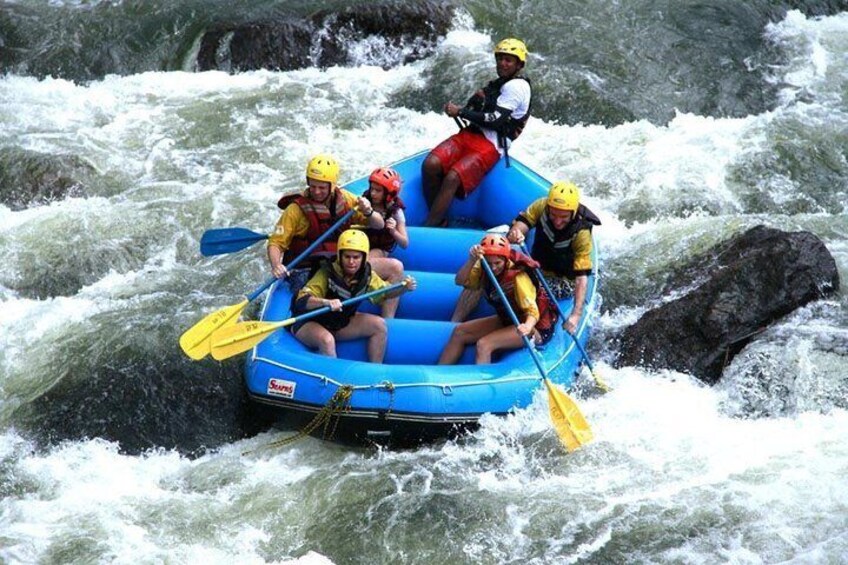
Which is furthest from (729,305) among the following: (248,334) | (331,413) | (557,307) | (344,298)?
(248,334)

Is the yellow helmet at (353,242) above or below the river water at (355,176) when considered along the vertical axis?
above

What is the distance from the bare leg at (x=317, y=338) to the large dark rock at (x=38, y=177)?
10.8ft

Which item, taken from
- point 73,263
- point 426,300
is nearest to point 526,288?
point 426,300

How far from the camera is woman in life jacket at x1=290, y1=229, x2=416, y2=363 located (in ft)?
23.5

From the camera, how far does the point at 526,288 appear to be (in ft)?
23.9

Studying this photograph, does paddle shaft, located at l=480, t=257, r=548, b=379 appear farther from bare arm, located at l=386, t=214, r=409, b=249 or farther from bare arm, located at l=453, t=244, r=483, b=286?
bare arm, located at l=386, t=214, r=409, b=249

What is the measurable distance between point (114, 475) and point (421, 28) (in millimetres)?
6485

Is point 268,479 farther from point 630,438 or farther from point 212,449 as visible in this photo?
point 630,438

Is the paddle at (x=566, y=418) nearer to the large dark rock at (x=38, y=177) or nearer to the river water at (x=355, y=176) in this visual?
the river water at (x=355, y=176)

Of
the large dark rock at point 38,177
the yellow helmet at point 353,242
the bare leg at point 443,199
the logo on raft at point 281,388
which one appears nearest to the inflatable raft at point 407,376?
the logo on raft at point 281,388

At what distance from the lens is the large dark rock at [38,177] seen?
962cm

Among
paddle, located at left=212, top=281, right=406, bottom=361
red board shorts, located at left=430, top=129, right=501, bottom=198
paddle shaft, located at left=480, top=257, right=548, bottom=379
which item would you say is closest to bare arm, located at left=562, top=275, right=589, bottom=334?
paddle shaft, located at left=480, top=257, right=548, bottom=379

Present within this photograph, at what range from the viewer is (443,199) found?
8.72 metres

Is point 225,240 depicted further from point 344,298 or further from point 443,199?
point 443,199
